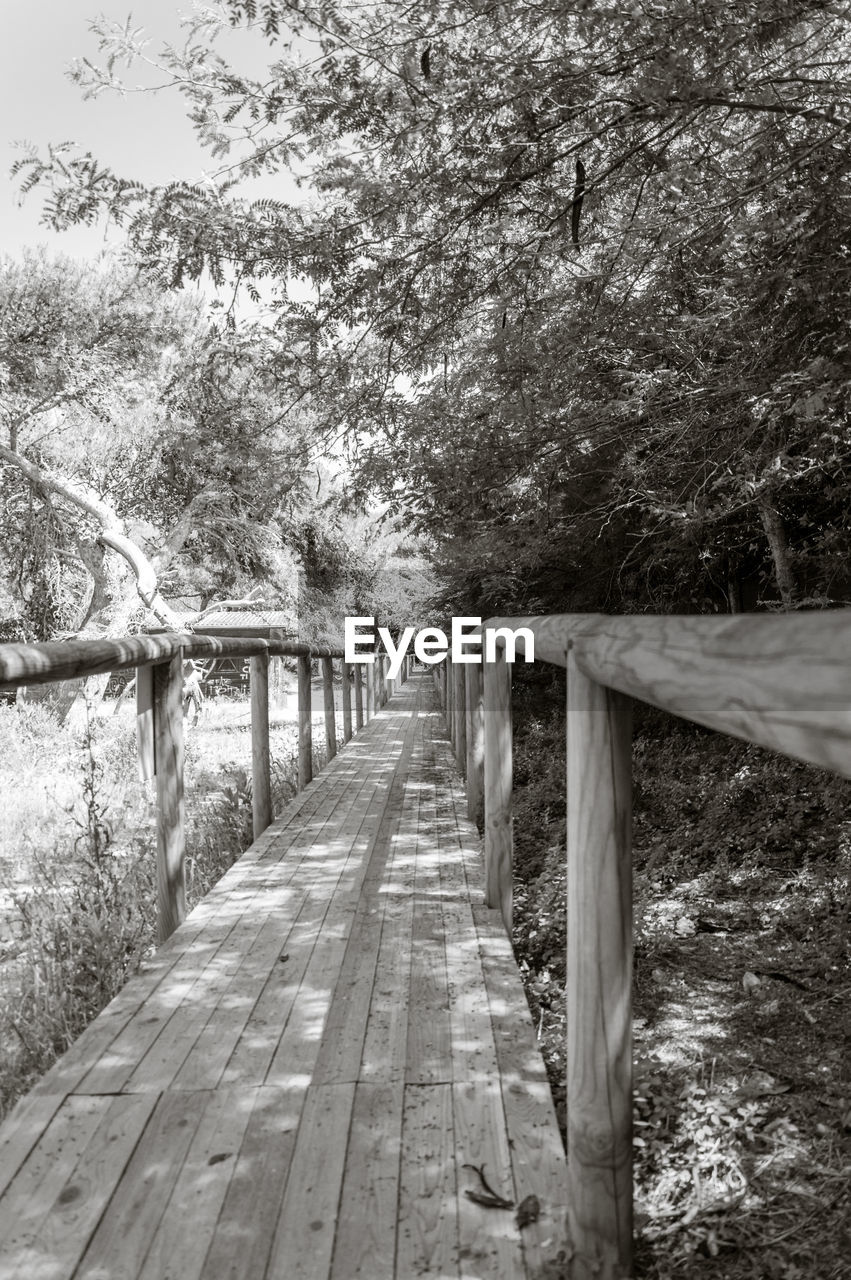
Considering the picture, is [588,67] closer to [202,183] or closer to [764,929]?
[202,183]

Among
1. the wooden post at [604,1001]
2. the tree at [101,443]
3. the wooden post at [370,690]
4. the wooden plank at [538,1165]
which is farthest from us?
the wooden post at [370,690]

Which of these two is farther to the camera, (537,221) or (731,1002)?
(537,221)

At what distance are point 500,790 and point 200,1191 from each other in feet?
6.25

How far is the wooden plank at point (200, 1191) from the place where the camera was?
5.35 feet

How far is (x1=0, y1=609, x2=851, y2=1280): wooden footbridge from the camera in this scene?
1364 millimetres

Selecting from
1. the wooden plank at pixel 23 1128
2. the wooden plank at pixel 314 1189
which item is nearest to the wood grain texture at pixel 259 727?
the wooden plank at pixel 23 1128

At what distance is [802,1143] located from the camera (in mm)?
2537

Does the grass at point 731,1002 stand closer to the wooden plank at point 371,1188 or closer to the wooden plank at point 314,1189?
the wooden plank at point 371,1188

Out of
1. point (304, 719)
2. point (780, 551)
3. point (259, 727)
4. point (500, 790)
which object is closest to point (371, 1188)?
point (500, 790)

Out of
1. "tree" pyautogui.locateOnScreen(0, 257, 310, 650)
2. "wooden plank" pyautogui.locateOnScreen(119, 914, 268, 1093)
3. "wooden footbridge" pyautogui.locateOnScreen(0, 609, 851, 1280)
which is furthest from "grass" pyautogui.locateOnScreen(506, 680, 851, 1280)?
"tree" pyautogui.locateOnScreen(0, 257, 310, 650)

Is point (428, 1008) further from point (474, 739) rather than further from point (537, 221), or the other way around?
point (537, 221)

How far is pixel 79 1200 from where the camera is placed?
1813 mm

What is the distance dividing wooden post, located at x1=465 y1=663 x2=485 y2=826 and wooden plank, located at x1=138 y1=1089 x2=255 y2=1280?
3.24 metres

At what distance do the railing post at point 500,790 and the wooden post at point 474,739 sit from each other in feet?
5.11
